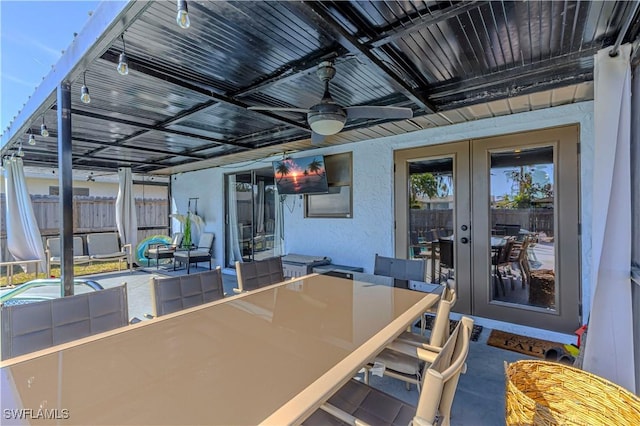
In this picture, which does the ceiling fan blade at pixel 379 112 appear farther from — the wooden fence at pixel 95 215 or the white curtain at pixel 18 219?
the wooden fence at pixel 95 215

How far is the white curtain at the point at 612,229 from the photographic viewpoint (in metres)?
1.91

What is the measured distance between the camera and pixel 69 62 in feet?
7.47

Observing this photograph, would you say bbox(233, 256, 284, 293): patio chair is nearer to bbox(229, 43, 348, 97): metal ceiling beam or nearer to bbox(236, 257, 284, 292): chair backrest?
bbox(236, 257, 284, 292): chair backrest

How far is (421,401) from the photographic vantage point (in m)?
0.88

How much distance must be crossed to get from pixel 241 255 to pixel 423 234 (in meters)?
4.17

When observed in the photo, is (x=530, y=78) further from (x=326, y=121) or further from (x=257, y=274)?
(x=257, y=274)

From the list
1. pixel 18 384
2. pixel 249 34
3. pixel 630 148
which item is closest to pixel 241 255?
pixel 249 34

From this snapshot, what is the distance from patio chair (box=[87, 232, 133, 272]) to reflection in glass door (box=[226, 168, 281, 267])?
2451mm

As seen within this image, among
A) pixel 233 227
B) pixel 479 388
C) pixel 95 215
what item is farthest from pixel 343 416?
pixel 95 215

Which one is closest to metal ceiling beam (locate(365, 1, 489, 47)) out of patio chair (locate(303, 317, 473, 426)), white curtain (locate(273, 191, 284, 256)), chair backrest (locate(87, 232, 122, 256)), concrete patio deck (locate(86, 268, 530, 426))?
patio chair (locate(303, 317, 473, 426))

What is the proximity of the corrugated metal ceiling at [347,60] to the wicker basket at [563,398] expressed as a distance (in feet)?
7.08

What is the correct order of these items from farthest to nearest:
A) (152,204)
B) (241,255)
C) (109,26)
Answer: (152,204)
(241,255)
(109,26)

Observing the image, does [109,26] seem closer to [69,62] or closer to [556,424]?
[69,62]

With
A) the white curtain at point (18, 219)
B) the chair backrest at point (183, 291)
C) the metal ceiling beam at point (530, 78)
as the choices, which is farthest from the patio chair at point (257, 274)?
the white curtain at point (18, 219)
